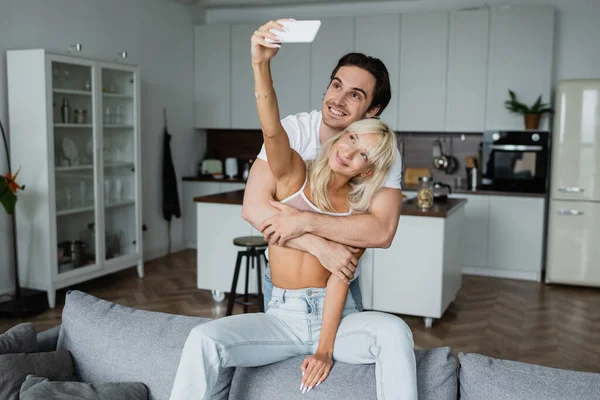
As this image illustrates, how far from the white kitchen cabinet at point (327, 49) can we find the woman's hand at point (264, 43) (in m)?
5.10

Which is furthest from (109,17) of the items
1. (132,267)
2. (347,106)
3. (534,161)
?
(347,106)

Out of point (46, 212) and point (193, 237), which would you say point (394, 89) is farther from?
point (46, 212)

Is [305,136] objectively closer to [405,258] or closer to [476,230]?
[405,258]

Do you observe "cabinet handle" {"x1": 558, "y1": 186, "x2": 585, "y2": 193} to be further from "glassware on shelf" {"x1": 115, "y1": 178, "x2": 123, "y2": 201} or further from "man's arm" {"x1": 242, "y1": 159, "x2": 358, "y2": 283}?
"man's arm" {"x1": 242, "y1": 159, "x2": 358, "y2": 283}

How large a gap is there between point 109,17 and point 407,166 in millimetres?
3393

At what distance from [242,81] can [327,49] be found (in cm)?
106

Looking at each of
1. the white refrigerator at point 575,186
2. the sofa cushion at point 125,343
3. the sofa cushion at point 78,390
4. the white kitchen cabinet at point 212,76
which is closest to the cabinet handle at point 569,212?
the white refrigerator at point 575,186

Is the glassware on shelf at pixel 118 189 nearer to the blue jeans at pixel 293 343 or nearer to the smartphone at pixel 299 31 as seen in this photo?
the blue jeans at pixel 293 343

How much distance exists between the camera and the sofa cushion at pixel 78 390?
169 centimetres

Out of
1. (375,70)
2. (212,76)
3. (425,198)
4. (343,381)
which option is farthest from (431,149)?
(343,381)

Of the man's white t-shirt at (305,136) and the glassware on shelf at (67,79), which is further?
the glassware on shelf at (67,79)

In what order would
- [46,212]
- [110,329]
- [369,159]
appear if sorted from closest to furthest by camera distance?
[369,159] → [110,329] → [46,212]

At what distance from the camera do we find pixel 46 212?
459 cm

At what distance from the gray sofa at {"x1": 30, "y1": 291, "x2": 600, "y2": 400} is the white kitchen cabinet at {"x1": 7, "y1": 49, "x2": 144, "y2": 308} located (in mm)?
2743
